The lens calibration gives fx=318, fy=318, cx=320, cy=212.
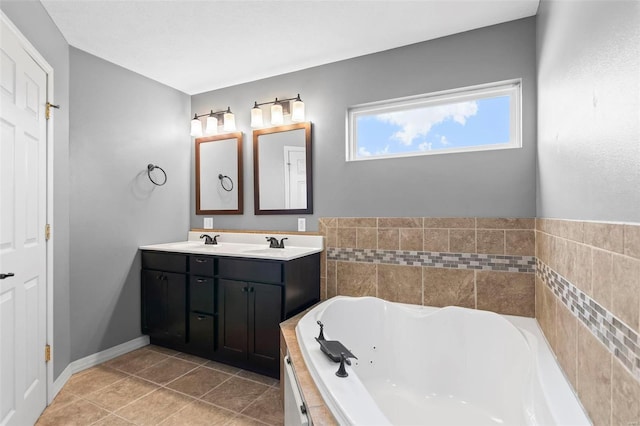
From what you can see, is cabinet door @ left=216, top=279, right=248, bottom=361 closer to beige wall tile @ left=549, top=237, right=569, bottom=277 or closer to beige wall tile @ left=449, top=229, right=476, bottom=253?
beige wall tile @ left=449, top=229, right=476, bottom=253

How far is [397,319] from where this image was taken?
2219 millimetres

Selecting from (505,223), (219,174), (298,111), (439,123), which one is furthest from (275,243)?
(505,223)

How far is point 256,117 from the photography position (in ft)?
9.89

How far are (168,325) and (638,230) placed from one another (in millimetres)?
3076

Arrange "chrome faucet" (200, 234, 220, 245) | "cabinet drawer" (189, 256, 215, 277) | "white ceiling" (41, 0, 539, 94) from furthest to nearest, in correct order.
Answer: "chrome faucet" (200, 234, 220, 245) → "cabinet drawer" (189, 256, 215, 277) → "white ceiling" (41, 0, 539, 94)

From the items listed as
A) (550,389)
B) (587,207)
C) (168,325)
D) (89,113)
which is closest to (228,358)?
(168,325)

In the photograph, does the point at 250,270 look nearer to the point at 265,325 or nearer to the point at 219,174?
the point at 265,325

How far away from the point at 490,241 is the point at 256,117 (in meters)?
2.25

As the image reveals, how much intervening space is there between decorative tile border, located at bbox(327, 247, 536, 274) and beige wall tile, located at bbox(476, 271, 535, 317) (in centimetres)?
5

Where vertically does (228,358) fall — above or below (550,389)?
below

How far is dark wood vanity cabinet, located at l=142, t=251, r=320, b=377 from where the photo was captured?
2.29 metres

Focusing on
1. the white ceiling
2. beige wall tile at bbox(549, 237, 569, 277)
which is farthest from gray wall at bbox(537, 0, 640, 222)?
the white ceiling

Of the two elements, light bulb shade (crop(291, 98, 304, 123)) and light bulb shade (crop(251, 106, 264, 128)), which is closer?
light bulb shade (crop(291, 98, 304, 123))

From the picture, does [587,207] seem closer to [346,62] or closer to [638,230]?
[638,230]
